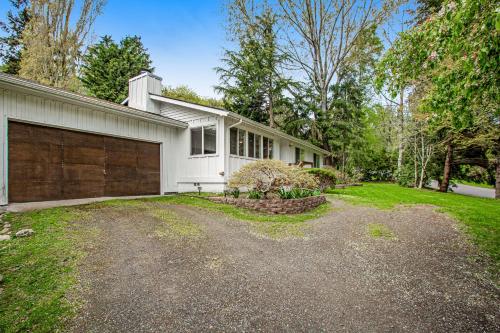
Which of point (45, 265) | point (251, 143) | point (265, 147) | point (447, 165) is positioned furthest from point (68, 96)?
point (447, 165)

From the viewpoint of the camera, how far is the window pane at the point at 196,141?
10709 mm

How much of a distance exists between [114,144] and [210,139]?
3.69 m

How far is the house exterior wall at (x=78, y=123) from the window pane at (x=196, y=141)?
2.44 feet

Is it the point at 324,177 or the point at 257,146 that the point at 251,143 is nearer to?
the point at 257,146

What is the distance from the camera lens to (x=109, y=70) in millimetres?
21500

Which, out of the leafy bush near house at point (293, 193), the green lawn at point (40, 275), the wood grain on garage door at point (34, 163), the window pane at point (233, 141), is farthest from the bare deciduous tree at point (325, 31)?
the green lawn at point (40, 275)

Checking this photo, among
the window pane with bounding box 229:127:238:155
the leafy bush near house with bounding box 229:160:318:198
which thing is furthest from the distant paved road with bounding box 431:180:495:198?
the window pane with bounding box 229:127:238:155

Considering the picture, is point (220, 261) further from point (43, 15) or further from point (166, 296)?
point (43, 15)

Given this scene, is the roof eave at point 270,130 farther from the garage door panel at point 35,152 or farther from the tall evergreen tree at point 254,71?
the garage door panel at point 35,152

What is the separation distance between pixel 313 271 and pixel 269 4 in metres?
21.5

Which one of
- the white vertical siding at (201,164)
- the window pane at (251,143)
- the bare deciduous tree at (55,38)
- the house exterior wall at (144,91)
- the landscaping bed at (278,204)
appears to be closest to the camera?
the landscaping bed at (278,204)

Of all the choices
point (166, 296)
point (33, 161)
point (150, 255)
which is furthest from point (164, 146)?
point (166, 296)

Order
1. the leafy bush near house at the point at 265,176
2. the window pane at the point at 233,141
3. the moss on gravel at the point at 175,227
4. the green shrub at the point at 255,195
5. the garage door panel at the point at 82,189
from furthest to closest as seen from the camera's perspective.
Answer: the window pane at the point at 233,141 → the green shrub at the point at 255,195 → the leafy bush near house at the point at 265,176 → the garage door panel at the point at 82,189 → the moss on gravel at the point at 175,227

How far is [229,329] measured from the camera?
7.68ft
